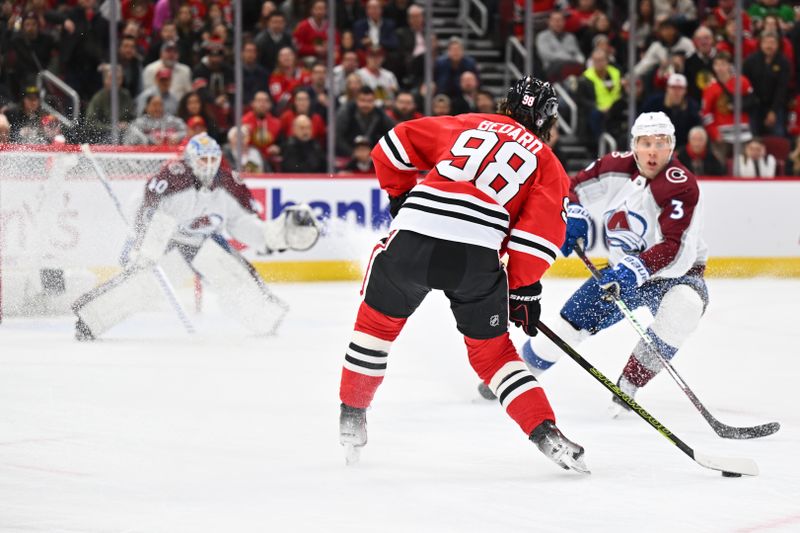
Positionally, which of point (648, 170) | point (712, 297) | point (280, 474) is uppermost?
point (648, 170)

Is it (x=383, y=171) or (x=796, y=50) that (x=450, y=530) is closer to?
(x=383, y=171)

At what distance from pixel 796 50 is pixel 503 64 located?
2.32 meters

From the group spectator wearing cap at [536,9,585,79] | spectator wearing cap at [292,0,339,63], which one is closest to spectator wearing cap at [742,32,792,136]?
spectator wearing cap at [536,9,585,79]

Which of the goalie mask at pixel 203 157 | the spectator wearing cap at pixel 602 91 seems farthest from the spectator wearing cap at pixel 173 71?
the spectator wearing cap at pixel 602 91

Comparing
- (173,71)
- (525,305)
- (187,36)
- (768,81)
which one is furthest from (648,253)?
(768,81)

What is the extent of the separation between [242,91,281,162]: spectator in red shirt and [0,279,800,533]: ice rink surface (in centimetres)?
273

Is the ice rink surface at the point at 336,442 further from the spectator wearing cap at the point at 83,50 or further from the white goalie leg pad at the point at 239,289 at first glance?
the spectator wearing cap at the point at 83,50

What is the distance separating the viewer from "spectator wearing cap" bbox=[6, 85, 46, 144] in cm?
768

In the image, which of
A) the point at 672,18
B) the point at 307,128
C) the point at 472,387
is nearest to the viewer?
the point at 472,387

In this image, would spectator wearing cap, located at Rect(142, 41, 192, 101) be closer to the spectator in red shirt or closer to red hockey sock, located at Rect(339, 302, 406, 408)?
the spectator in red shirt

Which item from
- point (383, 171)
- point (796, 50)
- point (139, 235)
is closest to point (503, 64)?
point (796, 50)

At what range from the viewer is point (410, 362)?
5.63m

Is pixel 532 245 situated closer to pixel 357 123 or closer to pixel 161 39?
pixel 357 123

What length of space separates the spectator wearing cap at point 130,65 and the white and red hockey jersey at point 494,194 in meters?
5.55
